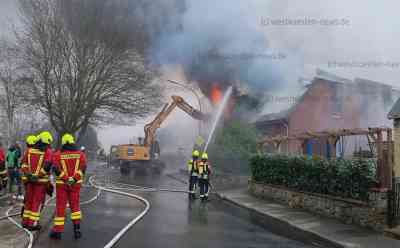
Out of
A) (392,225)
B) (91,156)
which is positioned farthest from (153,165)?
(91,156)

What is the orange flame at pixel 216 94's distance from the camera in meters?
25.3

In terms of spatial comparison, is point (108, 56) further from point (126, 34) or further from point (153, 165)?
point (153, 165)

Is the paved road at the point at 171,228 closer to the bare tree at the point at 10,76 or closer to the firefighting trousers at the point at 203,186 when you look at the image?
the firefighting trousers at the point at 203,186

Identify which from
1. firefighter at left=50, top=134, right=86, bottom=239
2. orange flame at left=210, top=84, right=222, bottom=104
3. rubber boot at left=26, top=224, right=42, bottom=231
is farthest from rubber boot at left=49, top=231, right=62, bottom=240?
orange flame at left=210, top=84, right=222, bottom=104

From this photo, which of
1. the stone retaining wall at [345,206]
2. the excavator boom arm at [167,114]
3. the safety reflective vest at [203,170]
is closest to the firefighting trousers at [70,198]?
the stone retaining wall at [345,206]

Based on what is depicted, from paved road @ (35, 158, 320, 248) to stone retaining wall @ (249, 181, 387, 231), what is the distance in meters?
1.85

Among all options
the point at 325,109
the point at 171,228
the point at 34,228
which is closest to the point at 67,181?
the point at 34,228

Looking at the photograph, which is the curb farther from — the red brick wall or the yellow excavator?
the yellow excavator

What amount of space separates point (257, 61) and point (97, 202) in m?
11.6

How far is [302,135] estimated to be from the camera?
14.4m

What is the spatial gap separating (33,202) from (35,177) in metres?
0.42

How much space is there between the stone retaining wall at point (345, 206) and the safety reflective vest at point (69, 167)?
5862 millimetres

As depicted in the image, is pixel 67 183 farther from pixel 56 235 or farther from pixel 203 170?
pixel 203 170

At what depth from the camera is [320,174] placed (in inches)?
474
